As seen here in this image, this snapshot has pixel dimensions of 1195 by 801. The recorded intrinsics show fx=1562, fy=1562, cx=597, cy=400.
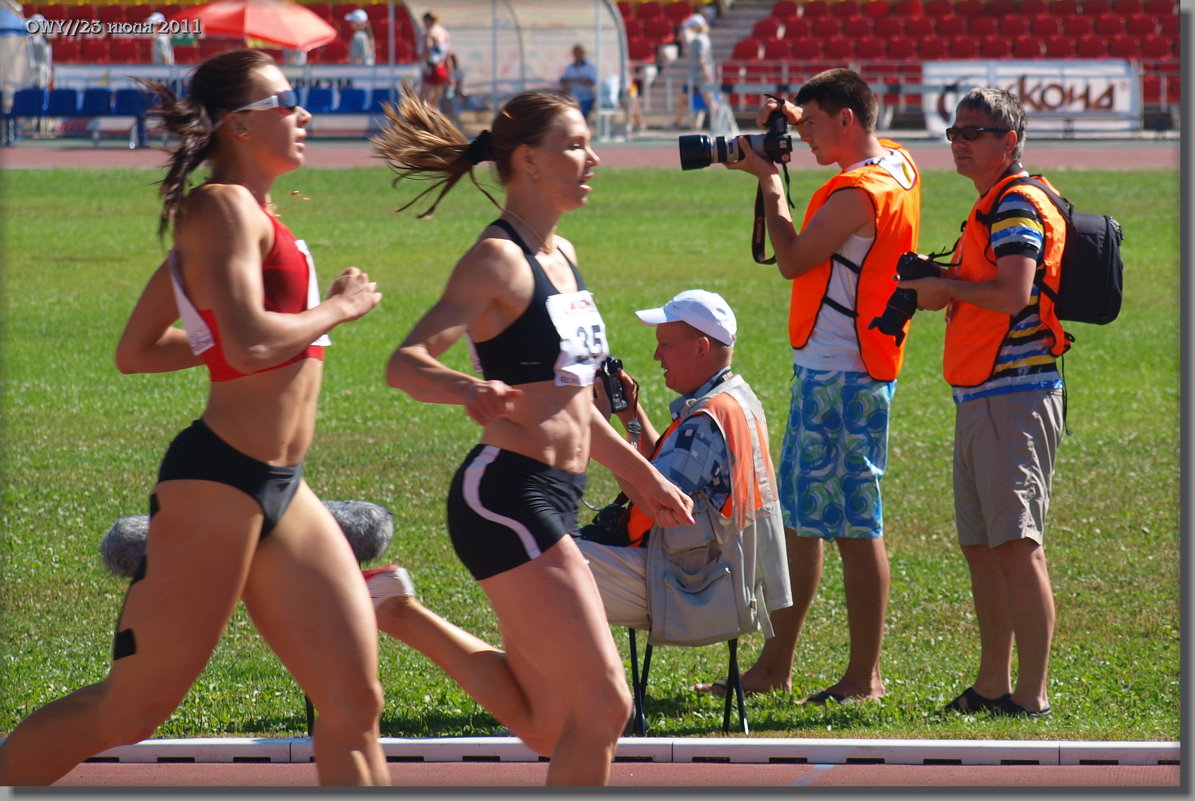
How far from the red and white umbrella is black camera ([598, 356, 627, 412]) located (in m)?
24.4

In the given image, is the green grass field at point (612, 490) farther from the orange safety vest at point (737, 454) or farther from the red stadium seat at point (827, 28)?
the red stadium seat at point (827, 28)

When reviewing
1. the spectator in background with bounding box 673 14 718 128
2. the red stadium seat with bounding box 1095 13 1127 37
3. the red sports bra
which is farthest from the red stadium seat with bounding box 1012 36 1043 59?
the red sports bra

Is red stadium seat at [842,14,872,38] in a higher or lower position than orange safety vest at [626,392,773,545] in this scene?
higher

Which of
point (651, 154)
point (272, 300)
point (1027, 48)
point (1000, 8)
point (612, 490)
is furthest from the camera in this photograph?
point (1000, 8)

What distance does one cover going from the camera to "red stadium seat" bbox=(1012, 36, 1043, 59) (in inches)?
1576

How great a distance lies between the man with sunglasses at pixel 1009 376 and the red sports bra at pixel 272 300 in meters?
2.31

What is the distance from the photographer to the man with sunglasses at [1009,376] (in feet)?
16.9

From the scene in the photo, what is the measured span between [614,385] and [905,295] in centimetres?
108

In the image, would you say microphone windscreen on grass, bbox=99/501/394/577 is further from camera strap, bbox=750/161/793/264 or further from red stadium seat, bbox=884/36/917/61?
red stadium seat, bbox=884/36/917/61

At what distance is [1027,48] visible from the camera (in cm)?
4025

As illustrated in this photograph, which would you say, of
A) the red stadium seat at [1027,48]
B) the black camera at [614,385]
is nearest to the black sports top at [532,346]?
the black camera at [614,385]

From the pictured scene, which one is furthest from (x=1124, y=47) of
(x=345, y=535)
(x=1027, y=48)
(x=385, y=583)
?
(x=385, y=583)

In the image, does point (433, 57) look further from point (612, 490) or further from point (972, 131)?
point (972, 131)

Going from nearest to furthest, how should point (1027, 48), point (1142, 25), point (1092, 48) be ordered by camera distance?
1. point (1092, 48)
2. point (1027, 48)
3. point (1142, 25)
